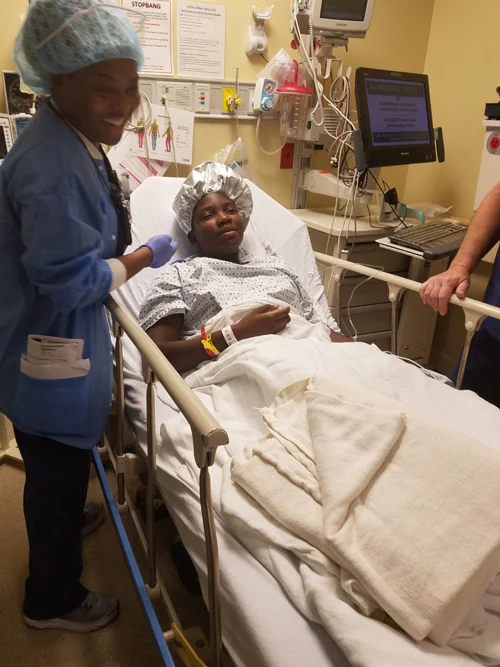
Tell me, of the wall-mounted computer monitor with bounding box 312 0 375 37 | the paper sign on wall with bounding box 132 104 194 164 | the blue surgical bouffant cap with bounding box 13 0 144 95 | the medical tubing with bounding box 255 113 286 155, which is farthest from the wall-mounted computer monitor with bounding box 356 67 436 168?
the blue surgical bouffant cap with bounding box 13 0 144 95

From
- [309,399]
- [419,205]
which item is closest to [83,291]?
[309,399]

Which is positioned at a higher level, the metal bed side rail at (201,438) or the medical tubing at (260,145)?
the medical tubing at (260,145)

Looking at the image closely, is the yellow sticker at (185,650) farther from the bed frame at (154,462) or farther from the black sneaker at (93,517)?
the black sneaker at (93,517)

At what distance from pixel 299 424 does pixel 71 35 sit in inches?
33.3

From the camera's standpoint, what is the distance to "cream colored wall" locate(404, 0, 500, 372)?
2662 millimetres

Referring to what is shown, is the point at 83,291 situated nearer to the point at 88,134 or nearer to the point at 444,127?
the point at 88,134

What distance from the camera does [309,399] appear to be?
105cm

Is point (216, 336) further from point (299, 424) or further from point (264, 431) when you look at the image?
point (299, 424)

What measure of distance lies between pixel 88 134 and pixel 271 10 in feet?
5.82

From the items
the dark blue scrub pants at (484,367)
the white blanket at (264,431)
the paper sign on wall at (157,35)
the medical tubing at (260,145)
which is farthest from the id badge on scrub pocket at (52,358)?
the medical tubing at (260,145)

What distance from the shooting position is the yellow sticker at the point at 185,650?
908 millimetres

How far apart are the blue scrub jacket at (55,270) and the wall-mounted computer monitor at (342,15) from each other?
159 centimetres

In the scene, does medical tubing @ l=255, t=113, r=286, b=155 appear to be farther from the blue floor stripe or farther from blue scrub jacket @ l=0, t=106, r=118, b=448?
the blue floor stripe

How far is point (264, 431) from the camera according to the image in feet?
3.91
